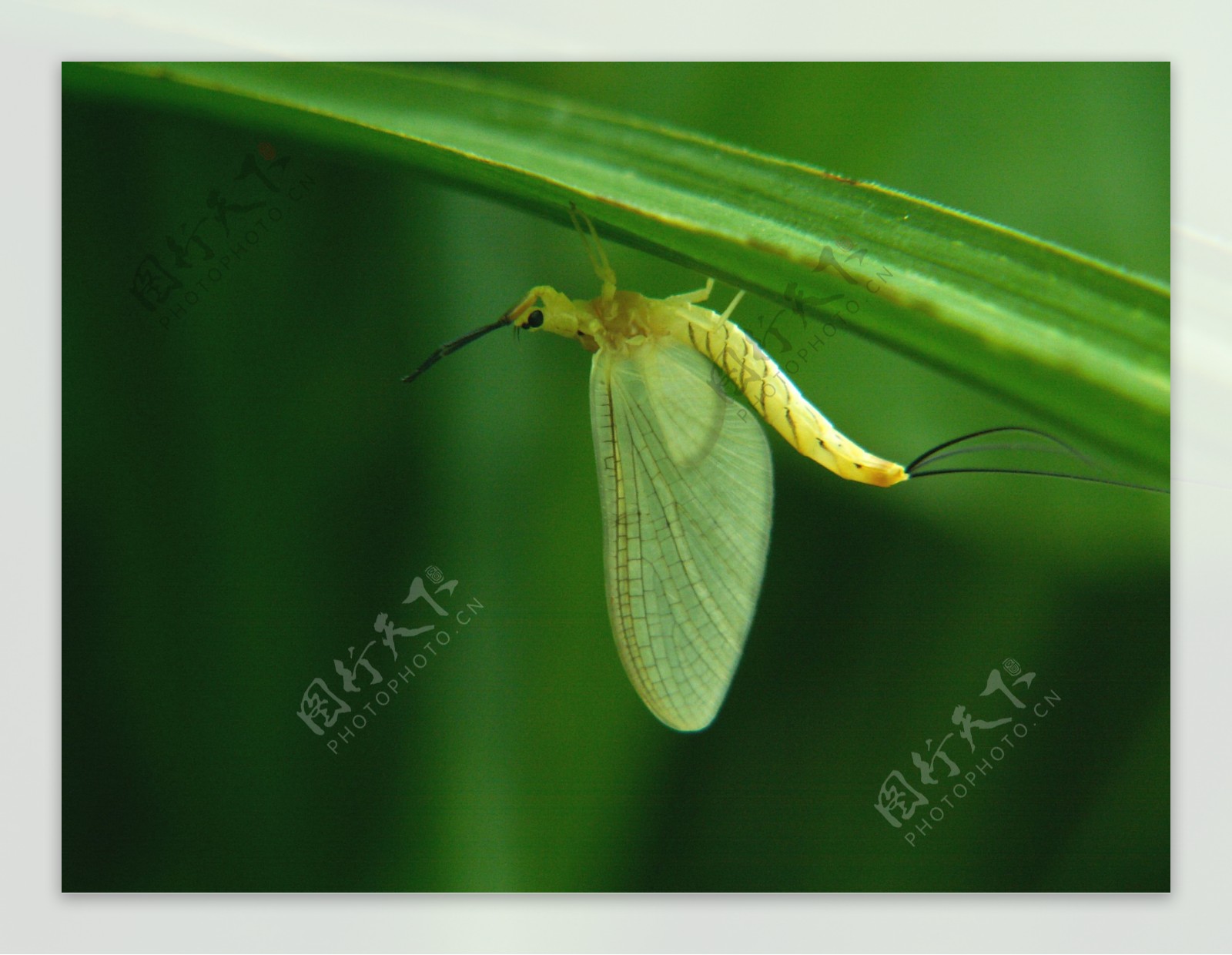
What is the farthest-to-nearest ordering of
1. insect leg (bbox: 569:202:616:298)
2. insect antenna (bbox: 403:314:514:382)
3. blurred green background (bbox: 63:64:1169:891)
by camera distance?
blurred green background (bbox: 63:64:1169:891) → insect antenna (bbox: 403:314:514:382) → insect leg (bbox: 569:202:616:298)

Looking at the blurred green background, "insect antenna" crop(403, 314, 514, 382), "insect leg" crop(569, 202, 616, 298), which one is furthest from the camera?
the blurred green background

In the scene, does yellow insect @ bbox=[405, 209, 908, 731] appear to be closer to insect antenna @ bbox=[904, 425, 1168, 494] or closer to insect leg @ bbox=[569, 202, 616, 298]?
insect leg @ bbox=[569, 202, 616, 298]

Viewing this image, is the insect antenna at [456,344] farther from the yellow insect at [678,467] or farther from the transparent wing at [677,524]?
the transparent wing at [677,524]

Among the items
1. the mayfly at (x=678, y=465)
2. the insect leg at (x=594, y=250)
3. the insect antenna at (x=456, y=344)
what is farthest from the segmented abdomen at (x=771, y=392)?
the insect antenna at (x=456, y=344)

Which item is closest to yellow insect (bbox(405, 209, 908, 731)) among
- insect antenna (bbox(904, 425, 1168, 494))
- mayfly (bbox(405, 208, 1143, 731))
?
mayfly (bbox(405, 208, 1143, 731))

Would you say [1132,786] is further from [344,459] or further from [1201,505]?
[344,459]

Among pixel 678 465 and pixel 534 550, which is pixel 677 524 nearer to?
pixel 678 465

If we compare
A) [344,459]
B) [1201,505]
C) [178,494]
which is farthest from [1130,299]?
[178,494]
